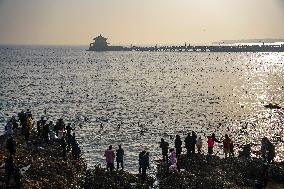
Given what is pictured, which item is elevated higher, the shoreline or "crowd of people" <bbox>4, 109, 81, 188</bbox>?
"crowd of people" <bbox>4, 109, 81, 188</bbox>

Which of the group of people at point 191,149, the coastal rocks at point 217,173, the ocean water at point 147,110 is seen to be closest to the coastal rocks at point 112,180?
the coastal rocks at point 217,173

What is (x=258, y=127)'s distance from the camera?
4719 centimetres

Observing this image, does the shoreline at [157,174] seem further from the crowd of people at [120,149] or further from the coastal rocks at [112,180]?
the crowd of people at [120,149]

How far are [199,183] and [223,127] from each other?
79.6ft

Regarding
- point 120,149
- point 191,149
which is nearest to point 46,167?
point 120,149

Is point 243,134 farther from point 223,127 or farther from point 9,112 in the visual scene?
point 9,112

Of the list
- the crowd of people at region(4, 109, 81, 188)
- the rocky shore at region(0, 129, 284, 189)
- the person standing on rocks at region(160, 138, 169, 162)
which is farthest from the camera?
the person standing on rocks at region(160, 138, 169, 162)

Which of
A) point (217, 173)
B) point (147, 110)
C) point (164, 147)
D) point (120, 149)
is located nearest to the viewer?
point (217, 173)

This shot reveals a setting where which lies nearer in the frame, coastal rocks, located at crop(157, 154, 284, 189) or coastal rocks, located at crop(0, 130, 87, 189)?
coastal rocks, located at crop(0, 130, 87, 189)

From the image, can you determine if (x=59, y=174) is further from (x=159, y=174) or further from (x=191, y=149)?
(x=191, y=149)

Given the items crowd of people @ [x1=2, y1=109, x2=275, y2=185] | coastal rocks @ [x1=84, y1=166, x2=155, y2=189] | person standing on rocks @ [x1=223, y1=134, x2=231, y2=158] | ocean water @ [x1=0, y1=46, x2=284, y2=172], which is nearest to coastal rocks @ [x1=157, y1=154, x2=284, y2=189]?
crowd of people @ [x1=2, y1=109, x2=275, y2=185]

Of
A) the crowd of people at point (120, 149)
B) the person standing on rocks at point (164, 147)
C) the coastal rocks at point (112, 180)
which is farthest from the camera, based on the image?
the person standing on rocks at point (164, 147)

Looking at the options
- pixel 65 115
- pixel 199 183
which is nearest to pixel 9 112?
pixel 65 115

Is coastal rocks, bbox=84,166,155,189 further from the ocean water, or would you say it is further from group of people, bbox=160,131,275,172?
the ocean water
